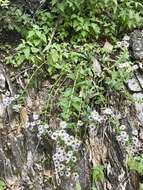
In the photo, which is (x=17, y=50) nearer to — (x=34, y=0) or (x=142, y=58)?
(x=34, y=0)

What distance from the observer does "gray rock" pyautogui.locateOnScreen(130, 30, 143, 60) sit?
3.84 meters

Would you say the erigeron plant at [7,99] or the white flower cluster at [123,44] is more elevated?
the white flower cluster at [123,44]

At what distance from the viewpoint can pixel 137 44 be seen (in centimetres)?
390

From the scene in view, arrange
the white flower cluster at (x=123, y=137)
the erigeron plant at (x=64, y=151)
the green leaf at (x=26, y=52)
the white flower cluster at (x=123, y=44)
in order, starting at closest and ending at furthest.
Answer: the erigeron plant at (x=64, y=151) < the white flower cluster at (x=123, y=137) < the green leaf at (x=26, y=52) < the white flower cluster at (x=123, y=44)

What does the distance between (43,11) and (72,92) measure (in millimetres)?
1023

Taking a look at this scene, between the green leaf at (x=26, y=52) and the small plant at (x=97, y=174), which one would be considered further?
the green leaf at (x=26, y=52)

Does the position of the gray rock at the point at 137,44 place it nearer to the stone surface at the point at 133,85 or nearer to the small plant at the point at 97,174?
the stone surface at the point at 133,85

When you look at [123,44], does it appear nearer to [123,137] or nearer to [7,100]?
[123,137]

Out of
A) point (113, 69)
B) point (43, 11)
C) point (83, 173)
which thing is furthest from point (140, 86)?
point (43, 11)

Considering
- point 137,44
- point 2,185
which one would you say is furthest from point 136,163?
point 137,44

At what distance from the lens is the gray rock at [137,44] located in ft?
12.6

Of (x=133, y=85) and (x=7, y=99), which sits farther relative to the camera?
(x=133, y=85)

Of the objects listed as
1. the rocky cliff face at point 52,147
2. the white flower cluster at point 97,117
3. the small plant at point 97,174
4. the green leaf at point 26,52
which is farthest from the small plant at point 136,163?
the green leaf at point 26,52

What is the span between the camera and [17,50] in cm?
381
